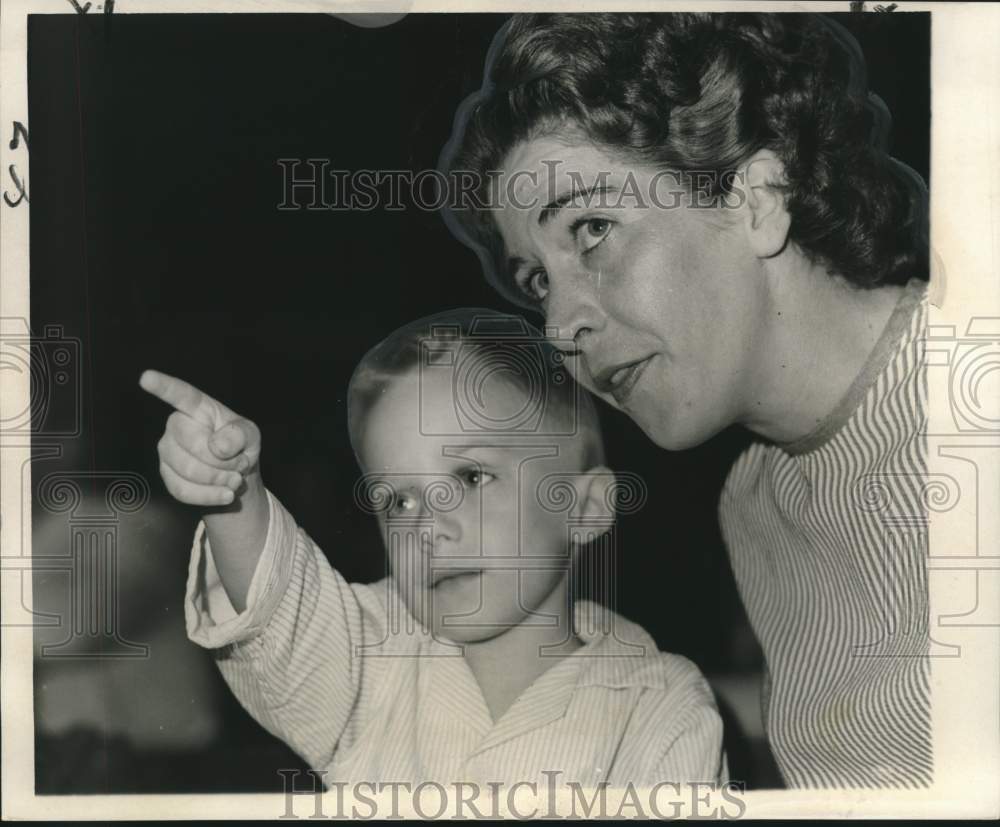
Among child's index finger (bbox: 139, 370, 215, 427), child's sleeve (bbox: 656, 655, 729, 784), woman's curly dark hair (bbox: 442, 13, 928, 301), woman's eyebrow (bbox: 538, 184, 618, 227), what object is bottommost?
child's sleeve (bbox: 656, 655, 729, 784)

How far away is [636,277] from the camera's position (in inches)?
45.5

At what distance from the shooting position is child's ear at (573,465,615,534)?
1.19 m

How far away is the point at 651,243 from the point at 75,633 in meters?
0.84

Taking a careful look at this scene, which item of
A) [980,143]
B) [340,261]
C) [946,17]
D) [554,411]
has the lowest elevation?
[554,411]

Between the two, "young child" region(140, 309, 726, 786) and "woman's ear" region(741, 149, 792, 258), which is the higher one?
"woman's ear" region(741, 149, 792, 258)

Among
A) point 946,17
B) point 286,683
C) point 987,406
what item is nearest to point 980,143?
point 946,17

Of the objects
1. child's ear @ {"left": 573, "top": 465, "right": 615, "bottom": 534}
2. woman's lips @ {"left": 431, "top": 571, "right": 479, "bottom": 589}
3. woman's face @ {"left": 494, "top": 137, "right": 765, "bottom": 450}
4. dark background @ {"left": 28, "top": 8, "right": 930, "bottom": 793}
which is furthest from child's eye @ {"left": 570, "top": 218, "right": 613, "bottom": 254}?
woman's lips @ {"left": 431, "top": 571, "right": 479, "bottom": 589}

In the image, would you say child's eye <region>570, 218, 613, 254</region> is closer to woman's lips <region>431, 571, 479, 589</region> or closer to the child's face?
the child's face

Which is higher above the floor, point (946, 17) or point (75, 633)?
point (946, 17)

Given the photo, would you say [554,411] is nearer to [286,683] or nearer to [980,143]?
[286,683]

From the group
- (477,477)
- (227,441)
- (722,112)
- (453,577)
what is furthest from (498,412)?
(722,112)

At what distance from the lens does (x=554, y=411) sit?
3.89ft

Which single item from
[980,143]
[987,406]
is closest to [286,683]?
[987,406]

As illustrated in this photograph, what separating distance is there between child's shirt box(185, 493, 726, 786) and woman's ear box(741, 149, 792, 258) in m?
0.47
